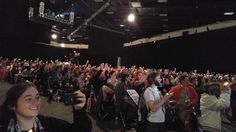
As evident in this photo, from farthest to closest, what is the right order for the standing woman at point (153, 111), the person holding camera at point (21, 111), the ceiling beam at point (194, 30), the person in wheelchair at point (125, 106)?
the ceiling beam at point (194, 30), the person in wheelchair at point (125, 106), the standing woman at point (153, 111), the person holding camera at point (21, 111)

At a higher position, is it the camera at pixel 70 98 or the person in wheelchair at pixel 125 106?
the camera at pixel 70 98

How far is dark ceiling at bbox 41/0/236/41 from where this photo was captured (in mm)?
15169

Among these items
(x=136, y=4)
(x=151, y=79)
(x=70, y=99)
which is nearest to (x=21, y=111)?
(x=70, y=99)

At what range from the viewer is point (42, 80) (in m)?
17.7

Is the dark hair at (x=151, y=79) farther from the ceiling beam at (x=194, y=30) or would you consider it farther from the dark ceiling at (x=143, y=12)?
the ceiling beam at (x=194, y=30)

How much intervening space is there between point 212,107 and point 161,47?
2031cm

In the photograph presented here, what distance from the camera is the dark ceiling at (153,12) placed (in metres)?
15.2

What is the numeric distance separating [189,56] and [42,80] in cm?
865

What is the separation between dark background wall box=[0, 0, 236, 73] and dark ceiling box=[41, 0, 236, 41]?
2.93ft

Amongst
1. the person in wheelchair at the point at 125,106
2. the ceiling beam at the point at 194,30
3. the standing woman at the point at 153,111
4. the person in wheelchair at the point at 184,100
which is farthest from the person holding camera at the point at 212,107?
the ceiling beam at the point at 194,30

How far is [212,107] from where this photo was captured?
5.79m

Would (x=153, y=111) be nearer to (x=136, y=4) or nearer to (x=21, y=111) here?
(x=21, y=111)

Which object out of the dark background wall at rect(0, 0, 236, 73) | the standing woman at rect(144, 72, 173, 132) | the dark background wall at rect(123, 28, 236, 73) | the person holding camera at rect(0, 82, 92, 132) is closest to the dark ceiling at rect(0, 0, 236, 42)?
the dark background wall at rect(0, 0, 236, 73)

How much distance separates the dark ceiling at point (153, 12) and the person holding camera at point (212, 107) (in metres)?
8.92
